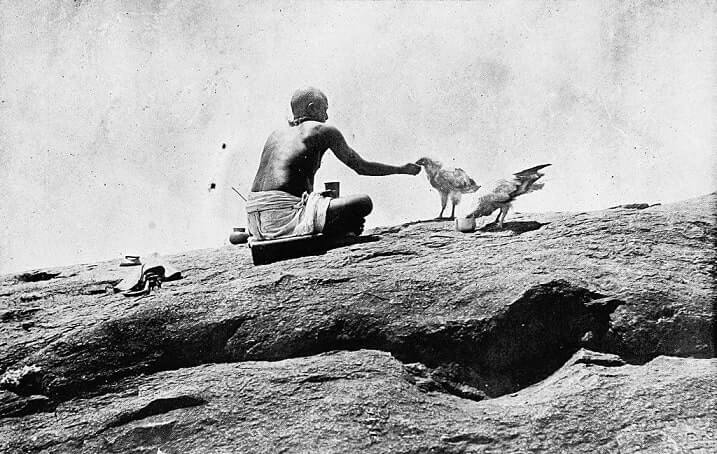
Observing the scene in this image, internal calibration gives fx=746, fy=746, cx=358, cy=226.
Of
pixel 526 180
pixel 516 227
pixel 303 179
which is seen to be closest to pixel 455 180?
pixel 516 227

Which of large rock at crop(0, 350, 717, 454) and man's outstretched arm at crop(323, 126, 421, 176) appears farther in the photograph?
man's outstretched arm at crop(323, 126, 421, 176)

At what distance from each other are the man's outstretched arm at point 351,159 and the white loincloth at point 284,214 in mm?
738

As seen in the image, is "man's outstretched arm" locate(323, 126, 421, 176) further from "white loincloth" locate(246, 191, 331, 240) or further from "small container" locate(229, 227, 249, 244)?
"small container" locate(229, 227, 249, 244)

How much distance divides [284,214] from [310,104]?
1654 mm

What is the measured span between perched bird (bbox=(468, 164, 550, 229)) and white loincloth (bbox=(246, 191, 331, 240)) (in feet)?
6.44

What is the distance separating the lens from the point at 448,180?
1001 centimetres

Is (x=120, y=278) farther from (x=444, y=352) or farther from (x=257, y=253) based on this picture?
(x=444, y=352)

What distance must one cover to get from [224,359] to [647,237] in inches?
185

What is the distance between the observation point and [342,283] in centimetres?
781

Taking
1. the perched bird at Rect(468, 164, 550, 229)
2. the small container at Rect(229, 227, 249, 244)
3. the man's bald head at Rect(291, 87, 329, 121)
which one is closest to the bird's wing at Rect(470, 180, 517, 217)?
the perched bird at Rect(468, 164, 550, 229)

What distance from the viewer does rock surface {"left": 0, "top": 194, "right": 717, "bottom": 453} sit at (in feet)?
20.0

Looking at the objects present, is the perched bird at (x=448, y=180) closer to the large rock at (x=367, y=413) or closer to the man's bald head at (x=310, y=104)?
the man's bald head at (x=310, y=104)

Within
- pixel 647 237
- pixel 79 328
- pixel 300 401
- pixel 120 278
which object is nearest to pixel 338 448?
pixel 300 401

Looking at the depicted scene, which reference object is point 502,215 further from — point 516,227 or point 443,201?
point 443,201
